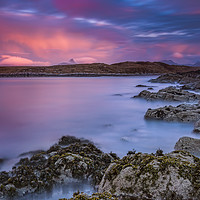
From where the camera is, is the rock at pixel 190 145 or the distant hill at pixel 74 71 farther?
the distant hill at pixel 74 71

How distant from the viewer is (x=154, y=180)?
143 inches

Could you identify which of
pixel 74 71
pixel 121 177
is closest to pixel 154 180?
pixel 121 177

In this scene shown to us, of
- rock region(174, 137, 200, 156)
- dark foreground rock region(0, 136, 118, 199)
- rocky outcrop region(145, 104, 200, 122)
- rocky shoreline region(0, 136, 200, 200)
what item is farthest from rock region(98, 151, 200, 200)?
rocky outcrop region(145, 104, 200, 122)

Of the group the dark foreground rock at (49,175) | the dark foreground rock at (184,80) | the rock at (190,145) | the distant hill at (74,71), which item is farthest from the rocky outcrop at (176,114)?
the distant hill at (74,71)

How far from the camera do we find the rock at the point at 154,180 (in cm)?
347

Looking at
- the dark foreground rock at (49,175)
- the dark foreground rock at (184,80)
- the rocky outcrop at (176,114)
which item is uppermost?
the dark foreground rock at (184,80)

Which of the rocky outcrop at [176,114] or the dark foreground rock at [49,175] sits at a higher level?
the rocky outcrop at [176,114]

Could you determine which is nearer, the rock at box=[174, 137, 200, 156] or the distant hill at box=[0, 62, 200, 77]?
the rock at box=[174, 137, 200, 156]

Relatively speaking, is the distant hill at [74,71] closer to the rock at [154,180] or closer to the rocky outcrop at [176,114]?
the rocky outcrop at [176,114]

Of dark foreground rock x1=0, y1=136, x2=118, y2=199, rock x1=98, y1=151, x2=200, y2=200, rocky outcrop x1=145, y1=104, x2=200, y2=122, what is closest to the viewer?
rock x1=98, y1=151, x2=200, y2=200

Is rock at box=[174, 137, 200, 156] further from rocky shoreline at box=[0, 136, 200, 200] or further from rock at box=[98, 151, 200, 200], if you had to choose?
rock at box=[98, 151, 200, 200]

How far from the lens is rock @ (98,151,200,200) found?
3.47 meters

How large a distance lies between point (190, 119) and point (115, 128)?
3909 millimetres

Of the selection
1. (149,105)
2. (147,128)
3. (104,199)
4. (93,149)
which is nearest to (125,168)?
(104,199)
